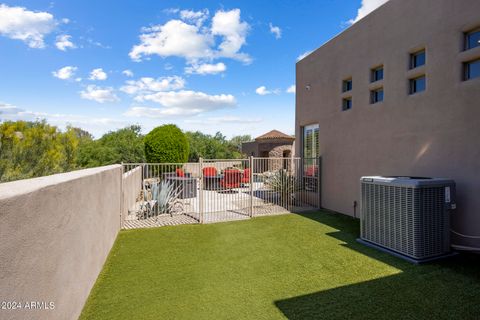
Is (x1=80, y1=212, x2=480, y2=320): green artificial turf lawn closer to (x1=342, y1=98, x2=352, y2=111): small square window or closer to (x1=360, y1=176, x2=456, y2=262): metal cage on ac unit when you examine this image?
(x1=360, y1=176, x2=456, y2=262): metal cage on ac unit

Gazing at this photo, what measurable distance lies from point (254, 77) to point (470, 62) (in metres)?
18.2

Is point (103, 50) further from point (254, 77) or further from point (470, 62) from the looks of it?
point (470, 62)

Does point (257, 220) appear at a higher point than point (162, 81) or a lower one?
lower

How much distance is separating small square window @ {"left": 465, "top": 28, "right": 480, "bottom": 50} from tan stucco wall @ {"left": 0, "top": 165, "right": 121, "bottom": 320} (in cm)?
715

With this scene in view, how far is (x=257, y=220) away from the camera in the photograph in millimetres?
8148

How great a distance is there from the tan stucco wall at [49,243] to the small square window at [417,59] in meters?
7.28

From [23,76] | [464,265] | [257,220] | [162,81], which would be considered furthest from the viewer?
[162,81]

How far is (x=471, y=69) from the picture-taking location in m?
4.93

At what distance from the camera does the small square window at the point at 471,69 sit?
482cm

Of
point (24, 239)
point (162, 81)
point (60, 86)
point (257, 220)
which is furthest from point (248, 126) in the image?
point (24, 239)

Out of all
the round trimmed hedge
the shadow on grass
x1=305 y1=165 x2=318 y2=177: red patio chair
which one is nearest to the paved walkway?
x1=305 y1=165 x2=318 y2=177: red patio chair

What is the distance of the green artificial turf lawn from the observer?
3.22 metres

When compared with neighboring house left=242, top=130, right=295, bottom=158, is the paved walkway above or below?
below

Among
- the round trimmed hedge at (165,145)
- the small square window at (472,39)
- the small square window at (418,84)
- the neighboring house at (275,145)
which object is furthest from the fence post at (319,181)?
the neighboring house at (275,145)
